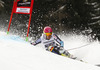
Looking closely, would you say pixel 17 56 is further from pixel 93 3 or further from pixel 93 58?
pixel 93 3

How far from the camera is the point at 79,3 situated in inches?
598

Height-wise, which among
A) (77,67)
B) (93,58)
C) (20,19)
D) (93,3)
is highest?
(93,3)

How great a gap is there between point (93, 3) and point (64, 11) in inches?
96.9

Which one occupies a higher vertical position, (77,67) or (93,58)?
(77,67)

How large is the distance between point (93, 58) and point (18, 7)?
4333 millimetres

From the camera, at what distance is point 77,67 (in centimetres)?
296

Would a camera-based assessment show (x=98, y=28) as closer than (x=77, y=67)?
No

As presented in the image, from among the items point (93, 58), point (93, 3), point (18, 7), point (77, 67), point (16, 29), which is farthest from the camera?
point (16, 29)

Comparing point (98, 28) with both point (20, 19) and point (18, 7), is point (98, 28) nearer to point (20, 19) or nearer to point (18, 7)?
point (20, 19)

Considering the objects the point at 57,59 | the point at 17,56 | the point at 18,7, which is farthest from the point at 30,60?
the point at 18,7

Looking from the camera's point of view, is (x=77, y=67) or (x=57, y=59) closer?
(x=77, y=67)

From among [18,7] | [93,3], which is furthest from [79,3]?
[18,7]

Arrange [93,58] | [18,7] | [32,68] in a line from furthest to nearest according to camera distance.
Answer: [18,7], [93,58], [32,68]

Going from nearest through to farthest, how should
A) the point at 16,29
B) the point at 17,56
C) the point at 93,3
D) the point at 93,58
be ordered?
the point at 17,56
the point at 93,58
the point at 93,3
the point at 16,29
